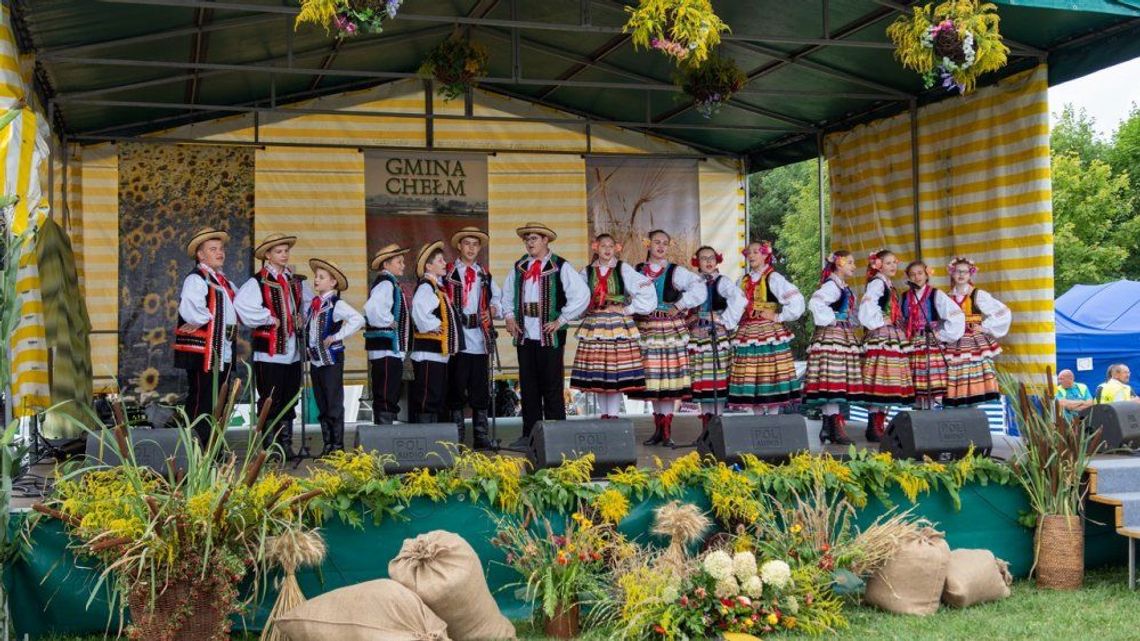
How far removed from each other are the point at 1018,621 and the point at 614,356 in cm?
322

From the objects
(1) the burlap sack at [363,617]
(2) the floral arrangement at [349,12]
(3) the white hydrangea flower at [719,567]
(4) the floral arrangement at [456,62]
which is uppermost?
(4) the floral arrangement at [456,62]

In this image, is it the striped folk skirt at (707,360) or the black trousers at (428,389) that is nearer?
the black trousers at (428,389)

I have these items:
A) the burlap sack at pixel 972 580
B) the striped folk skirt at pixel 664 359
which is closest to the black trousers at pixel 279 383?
the striped folk skirt at pixel 664 359

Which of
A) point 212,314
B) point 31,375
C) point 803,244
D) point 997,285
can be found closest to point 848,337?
point 997,285

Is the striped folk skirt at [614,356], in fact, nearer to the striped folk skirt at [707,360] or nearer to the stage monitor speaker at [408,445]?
the striped folk skirt at [707,360]

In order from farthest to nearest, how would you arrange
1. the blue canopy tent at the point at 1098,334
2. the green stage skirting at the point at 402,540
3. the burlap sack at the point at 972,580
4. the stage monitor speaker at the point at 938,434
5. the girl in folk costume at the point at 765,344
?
the blue canopy tent at the point at 1098,334, the girl in folk costume at the point at 765,344, the stage monitor speaker at the point at 938,434, the burlap sack at the point at 972,580, the green stage skirting at the point at 402,540

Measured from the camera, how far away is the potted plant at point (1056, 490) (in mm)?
5191

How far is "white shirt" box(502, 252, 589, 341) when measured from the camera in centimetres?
716

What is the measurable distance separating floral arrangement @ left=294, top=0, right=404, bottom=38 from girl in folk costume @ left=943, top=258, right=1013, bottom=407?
427cm

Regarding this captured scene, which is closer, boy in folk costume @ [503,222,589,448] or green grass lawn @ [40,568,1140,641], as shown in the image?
green grass lawn @ [40,568,1140,641]

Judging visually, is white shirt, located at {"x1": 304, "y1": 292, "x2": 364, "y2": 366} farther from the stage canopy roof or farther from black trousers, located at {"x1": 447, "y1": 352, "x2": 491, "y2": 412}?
the stage canopy roof

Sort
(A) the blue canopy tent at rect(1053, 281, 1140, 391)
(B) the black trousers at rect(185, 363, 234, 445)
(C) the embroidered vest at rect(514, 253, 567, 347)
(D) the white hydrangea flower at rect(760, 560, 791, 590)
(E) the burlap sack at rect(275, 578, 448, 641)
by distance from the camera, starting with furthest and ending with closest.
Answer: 1. (A) the blue canopy tent at rect(1053, 281, 1140, 391)
2. (C) the embroidered vest at rect(514, 253, 567, 347)
3. (B) the black trousers at rect(185, 363, 234, 445)
4. (D) the white hydrangea flower at rect(760, 560, 791, 590)
5. (E) the burlap sack at rect(275, 578, 448, 641)

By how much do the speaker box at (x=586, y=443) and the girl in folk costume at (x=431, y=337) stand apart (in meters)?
2.01

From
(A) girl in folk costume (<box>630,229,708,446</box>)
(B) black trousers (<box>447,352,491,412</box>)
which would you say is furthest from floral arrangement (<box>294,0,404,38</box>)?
(A) girl in folk costume (<box>630,229,708,446</box>)
